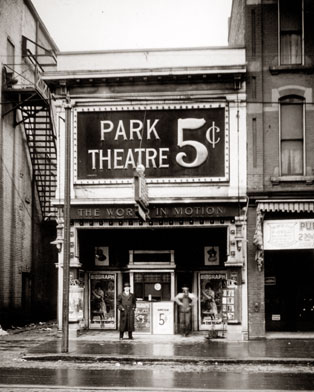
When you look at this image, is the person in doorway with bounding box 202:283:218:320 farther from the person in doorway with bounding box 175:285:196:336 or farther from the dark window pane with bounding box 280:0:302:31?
the dark window pane with bounding box 280:0:302:31

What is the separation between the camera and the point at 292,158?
22766mm

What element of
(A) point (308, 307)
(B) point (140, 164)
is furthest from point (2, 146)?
(A) point (308, 307)

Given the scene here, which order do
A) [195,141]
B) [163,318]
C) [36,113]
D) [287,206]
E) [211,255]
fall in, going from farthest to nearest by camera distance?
[36,113] → [211,255] → [163,318] → [195,141] → [287,206]

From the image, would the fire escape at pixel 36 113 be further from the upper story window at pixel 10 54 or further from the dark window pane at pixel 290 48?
the dark window pane at pixel 290 48

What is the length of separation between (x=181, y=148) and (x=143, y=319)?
19.1ft

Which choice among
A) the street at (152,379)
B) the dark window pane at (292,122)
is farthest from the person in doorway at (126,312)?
the dark window pane at (292,122)

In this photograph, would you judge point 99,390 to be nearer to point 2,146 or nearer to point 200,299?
point 200,299

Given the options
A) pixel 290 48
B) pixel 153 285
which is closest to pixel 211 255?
pixel 153 285

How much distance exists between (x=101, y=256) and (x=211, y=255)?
3903 mm

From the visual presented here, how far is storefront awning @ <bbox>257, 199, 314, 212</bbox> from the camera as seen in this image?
72.0 feet

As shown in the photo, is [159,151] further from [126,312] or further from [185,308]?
[126,312]

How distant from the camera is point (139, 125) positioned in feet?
76.4

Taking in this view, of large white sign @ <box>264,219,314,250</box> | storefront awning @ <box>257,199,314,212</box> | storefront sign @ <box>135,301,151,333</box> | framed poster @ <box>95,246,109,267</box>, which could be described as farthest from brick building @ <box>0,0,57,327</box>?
large white sign @ <box>264,219,314,250</box>

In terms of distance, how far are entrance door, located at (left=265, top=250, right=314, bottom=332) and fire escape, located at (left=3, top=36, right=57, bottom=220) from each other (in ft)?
32.1
